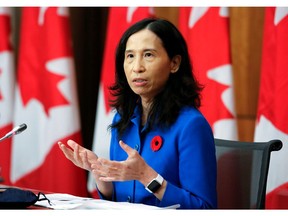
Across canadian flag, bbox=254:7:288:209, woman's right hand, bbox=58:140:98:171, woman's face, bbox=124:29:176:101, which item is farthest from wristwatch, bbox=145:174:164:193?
canadian flag, bbox=254:7:288:209

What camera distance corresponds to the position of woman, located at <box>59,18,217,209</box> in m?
1.99

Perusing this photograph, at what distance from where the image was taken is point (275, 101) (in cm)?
323

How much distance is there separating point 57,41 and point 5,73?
50cm

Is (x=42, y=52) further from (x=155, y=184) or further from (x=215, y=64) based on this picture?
(x=155, y=184)

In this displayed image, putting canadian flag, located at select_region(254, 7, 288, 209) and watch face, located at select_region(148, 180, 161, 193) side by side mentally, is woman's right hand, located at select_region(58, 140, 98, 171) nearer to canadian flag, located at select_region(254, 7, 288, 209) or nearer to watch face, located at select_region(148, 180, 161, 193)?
watch face, located at select_region(148, 180, 161, 193)

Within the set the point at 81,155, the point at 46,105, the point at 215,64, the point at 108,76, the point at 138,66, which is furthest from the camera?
the point at 46,105

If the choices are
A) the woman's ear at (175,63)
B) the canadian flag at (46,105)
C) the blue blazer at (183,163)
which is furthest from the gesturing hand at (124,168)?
the canadian flag at (46,105)

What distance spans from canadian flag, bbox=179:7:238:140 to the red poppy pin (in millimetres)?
1419

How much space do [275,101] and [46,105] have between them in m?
1.85

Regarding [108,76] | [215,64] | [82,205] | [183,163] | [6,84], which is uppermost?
[215,64]

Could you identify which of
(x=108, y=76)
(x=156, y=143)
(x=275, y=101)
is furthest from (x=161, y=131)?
(x=108, y=76)
